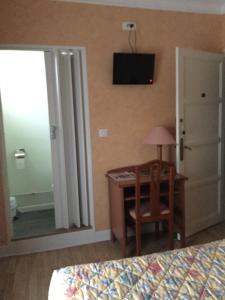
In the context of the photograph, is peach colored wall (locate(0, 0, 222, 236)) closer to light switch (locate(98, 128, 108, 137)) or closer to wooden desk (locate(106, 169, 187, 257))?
→ light switch (locate(98, 128, 108, 137))

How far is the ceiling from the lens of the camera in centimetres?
291

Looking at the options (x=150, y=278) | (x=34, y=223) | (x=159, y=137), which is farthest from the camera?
(x=34, y=223)

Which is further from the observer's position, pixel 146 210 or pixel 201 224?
pixel 201 224

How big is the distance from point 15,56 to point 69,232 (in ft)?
7.91

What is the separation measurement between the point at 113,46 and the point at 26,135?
183 cm

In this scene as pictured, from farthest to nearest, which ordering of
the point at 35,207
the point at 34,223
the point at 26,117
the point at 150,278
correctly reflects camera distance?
1. the point at 35,207
2. the point at 26,117
3. the point at 34,223
4. the point at 150,278

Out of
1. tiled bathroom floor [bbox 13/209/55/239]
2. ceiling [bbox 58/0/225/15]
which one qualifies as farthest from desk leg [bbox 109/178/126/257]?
ceiling [bbox 58/0/225/15]

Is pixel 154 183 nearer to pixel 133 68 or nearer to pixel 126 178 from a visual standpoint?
pixel 126 178

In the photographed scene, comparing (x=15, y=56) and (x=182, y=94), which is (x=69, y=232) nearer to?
(x=182, y=94)

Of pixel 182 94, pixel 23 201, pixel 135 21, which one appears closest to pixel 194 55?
pixel 182 94

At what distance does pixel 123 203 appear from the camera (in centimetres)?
269

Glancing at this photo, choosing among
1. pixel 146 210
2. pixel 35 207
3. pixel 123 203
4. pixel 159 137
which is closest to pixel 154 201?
pixel 146 210

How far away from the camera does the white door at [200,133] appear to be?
9.60 feet

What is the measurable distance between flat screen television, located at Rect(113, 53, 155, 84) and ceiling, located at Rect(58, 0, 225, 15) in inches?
21.0
